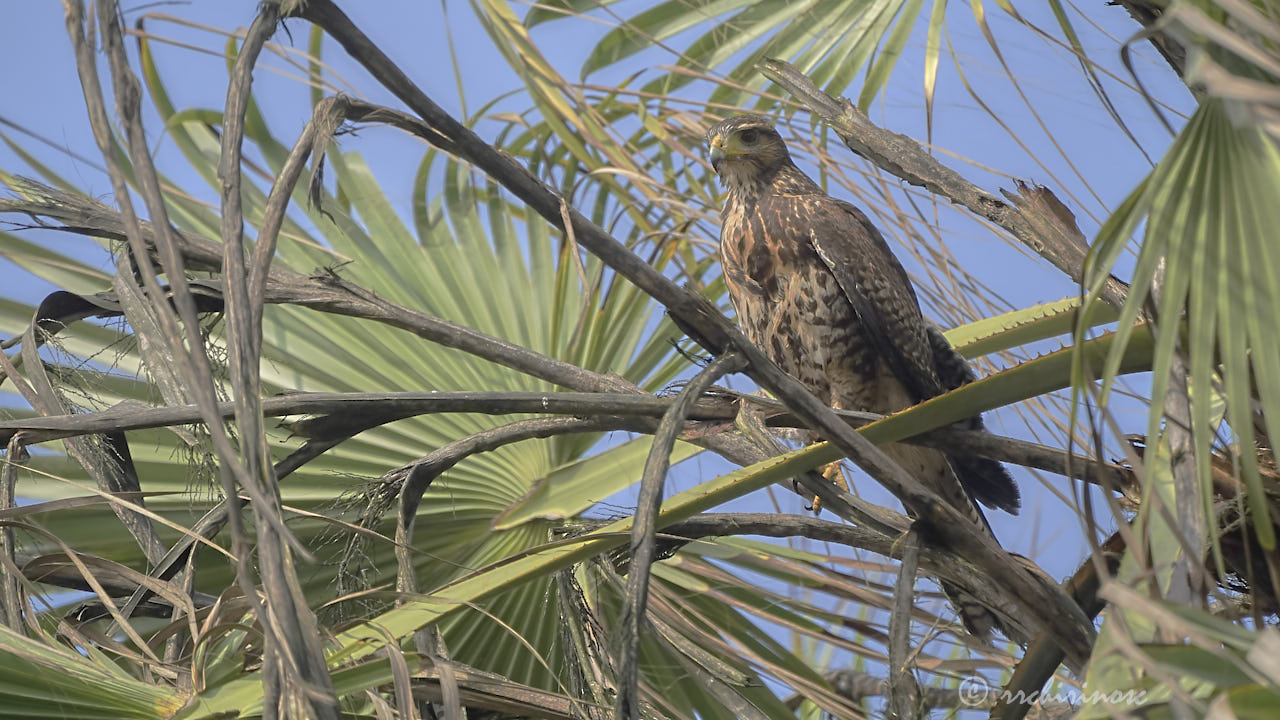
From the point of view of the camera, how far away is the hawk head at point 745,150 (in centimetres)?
390

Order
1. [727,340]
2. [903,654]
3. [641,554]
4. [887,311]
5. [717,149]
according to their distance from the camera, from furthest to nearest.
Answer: [717,149] → [887,311] → [903,654] → [727,340] → [641,554]

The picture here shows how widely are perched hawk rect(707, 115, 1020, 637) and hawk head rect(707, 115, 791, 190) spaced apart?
196 mm

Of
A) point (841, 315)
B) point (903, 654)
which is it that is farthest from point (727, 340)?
point (841, 315)

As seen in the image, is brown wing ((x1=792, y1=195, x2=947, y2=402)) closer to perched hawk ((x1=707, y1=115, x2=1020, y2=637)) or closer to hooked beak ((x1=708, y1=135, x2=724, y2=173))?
perched hawk ((x1=707, y1=115, x2=1020, y2=637))

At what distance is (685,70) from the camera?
3709mm

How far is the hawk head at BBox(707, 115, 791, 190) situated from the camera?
3900 millimetres

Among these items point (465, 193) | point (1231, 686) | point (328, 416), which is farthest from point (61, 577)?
point (465, 193)

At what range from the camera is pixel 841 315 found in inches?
143

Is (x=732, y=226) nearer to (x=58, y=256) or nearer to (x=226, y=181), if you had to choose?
(x=58, y=256)

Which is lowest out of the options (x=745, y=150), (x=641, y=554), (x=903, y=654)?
(x=903, y=654)

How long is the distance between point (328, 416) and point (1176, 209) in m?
1.30

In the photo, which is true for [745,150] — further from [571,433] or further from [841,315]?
[571,433]

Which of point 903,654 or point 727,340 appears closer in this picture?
point 727,340

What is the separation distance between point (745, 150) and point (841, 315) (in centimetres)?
71
